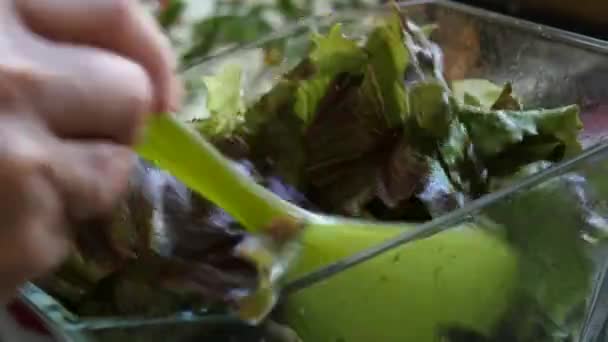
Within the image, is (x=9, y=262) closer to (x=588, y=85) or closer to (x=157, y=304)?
(x=157, y=304)

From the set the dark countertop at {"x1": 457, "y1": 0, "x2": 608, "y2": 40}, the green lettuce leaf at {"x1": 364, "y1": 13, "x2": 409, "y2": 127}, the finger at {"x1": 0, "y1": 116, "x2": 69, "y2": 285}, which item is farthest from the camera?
the dark countertop at {"x1": 457, "y1": 0, "x2": 608, "y2": 40}

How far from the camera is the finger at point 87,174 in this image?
17 centimetres

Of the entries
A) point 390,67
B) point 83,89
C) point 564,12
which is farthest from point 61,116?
point 564,12

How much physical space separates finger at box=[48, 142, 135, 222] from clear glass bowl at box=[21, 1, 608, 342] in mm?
48

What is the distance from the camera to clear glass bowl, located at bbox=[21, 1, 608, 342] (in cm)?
22

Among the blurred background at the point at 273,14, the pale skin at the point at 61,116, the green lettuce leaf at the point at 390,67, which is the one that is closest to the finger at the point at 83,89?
the pale skin at the point at 61,116

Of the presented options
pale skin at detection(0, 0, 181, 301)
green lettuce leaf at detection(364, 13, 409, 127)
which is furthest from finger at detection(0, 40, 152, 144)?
green lettuce leaf at detection(364, 13, 409, 127)

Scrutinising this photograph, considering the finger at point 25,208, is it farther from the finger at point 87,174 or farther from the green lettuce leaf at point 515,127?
the green lettuce leaf at point 515,127

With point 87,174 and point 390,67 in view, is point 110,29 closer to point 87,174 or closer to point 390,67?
point 87,174

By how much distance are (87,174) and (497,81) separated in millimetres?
279

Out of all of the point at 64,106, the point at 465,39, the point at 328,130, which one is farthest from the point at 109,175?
the point at 465,39

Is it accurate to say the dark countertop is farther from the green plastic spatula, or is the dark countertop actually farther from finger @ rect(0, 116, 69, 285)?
finger @ rect(0, 116, 69, 285)

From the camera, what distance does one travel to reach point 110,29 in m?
0.19

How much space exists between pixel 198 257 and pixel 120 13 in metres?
0.10
